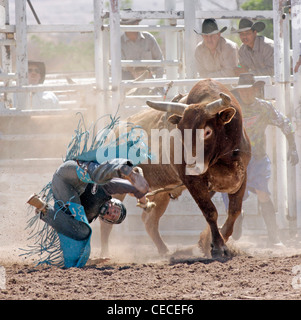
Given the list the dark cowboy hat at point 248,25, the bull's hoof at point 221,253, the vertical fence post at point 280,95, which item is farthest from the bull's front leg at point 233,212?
the dark cowboy hat at point 248,25

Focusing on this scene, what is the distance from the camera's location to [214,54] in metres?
7.46

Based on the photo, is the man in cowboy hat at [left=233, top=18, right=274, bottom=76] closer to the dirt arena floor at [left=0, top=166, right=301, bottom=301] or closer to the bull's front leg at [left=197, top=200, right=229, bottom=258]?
the bull's front leg at [left=197, top=200, right=229, bottom=258]

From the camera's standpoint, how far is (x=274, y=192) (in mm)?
7195

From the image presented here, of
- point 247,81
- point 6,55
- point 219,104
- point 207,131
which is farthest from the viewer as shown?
Result: point 6,55

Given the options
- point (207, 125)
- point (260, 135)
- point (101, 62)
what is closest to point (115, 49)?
point (101, 62)

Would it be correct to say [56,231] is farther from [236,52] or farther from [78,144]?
[236,52]

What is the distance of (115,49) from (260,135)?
1.83 m

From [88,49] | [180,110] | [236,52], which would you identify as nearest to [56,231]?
[180,110]

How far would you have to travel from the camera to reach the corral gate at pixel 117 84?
267 inches

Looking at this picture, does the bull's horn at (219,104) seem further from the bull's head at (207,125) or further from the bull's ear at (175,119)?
the bull's ear at (175,119)

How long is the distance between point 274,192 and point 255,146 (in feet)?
2.97

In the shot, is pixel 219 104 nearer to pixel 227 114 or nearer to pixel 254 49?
pixel 227 114

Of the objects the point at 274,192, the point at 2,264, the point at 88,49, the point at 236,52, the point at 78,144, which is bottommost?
the point at 2,264
